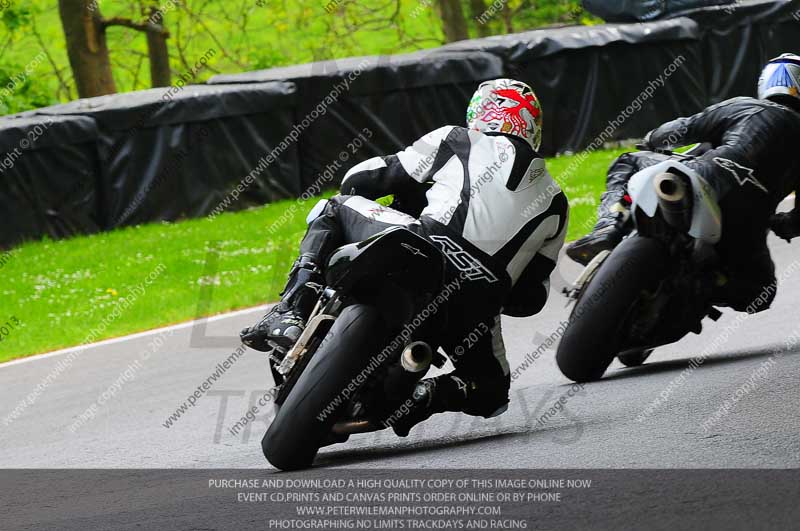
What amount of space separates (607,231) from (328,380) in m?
2.22

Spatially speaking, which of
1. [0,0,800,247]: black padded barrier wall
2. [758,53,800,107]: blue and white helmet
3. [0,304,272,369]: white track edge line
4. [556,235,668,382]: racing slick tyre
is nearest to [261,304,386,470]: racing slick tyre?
[556,235,668,382]: racing slick tyre

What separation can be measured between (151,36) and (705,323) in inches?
712

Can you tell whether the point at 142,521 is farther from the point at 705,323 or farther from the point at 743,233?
the point at 705,323

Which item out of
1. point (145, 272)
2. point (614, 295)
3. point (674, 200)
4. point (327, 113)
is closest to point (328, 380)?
point (614, 295)

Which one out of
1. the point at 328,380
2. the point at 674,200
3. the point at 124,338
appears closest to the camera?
the point at 328,380

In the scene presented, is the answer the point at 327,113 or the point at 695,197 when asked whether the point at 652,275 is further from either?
the point at 327,113

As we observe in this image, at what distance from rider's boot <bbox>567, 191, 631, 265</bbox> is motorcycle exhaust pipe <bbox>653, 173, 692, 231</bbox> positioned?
1.17 feet

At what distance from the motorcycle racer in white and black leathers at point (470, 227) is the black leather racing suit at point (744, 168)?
1.26 m

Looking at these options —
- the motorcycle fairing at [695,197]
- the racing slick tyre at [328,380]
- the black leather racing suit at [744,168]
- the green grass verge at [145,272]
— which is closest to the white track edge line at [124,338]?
the green grass verge at [145,272]

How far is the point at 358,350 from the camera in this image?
16.7 ft

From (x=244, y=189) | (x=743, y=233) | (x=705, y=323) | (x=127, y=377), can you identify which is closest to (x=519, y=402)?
(x=743, y=233)

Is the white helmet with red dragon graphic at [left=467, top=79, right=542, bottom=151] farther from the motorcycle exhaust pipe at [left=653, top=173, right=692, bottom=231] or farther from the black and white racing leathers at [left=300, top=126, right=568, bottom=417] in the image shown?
the motorcycle exhaust pipe at [left=653, top=173, right=692, bottom=231]

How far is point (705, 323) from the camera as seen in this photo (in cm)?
897

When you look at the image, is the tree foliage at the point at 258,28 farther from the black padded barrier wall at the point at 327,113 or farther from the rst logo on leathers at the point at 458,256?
the rst logo on leathers at the point at 458,256
